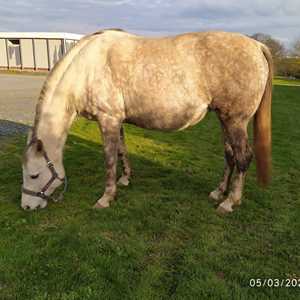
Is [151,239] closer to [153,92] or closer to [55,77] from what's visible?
[153,92]

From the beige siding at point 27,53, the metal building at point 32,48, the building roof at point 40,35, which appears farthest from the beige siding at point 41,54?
the beige siding at point 27,53

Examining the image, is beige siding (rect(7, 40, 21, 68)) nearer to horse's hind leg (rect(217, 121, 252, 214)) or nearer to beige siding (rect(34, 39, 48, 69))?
beige siding (rect(34, 39, 48, 69))

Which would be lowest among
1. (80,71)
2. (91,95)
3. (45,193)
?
(45,193)

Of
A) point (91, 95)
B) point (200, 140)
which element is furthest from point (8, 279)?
point (200, 140)

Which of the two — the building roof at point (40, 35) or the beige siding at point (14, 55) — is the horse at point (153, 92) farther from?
the beige siding at point (14, 55)

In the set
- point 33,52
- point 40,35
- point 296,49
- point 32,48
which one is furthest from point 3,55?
point 296,49

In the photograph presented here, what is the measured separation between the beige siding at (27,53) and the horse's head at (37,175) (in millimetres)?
48742

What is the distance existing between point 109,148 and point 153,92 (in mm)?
1079

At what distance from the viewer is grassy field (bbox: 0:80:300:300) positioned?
320 centimetres

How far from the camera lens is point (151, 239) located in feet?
13.5

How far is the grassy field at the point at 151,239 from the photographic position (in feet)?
10.5

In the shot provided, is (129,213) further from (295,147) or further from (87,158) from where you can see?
(295,147)

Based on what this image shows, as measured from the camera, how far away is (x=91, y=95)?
15.2ft

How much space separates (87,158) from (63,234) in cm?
342
